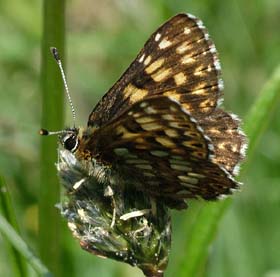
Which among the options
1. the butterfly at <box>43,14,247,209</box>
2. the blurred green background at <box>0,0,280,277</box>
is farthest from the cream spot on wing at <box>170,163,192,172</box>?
the blurred green background at <box>0,0,280,277</box>

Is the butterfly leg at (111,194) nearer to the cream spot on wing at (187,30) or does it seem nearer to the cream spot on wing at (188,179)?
the cream spot on wing at (188,179)

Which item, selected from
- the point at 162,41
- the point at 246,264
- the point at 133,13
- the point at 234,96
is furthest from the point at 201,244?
the point at 133,13

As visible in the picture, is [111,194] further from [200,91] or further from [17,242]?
[200,91]

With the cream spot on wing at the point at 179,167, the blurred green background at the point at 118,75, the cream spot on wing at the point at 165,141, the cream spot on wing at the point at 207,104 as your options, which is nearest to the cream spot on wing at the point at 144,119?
the cream spot on wing at the point at 165,141

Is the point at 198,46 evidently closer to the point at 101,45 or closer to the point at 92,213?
the point at 92,213

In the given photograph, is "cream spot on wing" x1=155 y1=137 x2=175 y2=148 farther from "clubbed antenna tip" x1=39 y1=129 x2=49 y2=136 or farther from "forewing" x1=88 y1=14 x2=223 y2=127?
"clubbed antenna tip" x1=39 y1=129 x2=49 y2=136
